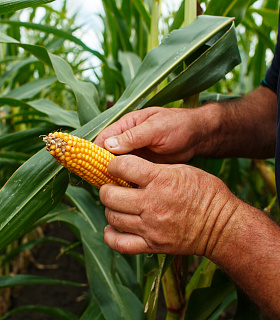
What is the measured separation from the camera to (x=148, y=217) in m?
0.56

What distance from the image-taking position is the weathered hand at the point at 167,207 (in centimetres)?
55

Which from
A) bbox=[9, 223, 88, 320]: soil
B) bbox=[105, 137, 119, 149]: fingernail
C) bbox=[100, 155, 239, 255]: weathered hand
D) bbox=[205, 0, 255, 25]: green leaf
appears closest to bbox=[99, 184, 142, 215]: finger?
bbox=[100, 155, 239, 255]: weathered hand

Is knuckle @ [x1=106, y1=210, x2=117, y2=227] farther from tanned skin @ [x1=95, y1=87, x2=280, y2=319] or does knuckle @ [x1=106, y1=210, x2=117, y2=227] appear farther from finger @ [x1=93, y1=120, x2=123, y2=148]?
finger @ [x1=93, y1=120, x2=123, y2=148]

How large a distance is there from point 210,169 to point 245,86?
130 centimetres

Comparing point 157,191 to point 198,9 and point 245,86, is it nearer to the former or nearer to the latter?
point 198,9

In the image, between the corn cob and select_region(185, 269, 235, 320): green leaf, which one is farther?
select_region(185, 269, 235, 320): green leaf

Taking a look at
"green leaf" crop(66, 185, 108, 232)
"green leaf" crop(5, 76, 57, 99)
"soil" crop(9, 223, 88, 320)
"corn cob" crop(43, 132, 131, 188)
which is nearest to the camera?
"corn cob" crop(43, 132, 131, 188)

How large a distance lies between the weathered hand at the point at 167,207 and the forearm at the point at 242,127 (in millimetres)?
330

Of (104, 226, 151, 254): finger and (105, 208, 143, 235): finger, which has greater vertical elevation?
(105, 208, 143, 235): finger

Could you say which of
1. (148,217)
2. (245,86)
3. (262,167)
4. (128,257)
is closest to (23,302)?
(128,257)

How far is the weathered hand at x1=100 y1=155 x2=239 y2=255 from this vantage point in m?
0.55

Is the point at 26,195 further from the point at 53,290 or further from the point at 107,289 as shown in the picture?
the point at 53,290

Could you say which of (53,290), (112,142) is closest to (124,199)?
(112,142)

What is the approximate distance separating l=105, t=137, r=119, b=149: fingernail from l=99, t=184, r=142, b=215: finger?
115mm
